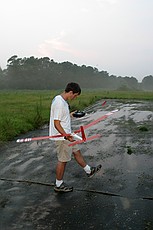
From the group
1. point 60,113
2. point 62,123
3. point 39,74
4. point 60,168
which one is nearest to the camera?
point 60,113

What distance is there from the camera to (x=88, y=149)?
766cm

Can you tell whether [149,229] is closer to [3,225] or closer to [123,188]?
[123,188]

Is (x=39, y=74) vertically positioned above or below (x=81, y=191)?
above

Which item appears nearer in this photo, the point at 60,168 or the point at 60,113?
the point at 60,113

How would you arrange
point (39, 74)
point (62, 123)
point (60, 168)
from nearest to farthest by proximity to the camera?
1. point (62, 123)
2. point (60, 168)
3. point (39, 74)

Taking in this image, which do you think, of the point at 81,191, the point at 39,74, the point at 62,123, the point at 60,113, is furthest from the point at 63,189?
the point at 39,74

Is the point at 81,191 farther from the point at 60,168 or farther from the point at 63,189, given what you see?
the point at 60,168

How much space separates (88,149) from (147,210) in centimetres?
395

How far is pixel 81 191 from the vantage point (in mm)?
4551

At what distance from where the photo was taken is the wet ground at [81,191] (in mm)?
3533

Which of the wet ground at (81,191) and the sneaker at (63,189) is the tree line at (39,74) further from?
the sneaker at (63,189)

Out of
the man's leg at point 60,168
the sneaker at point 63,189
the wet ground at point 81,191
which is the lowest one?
the wet ground at point 81,191

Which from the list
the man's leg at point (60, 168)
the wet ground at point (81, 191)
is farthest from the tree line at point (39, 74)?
the man's leg at point (60, 168)

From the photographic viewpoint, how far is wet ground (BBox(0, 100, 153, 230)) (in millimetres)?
3533
